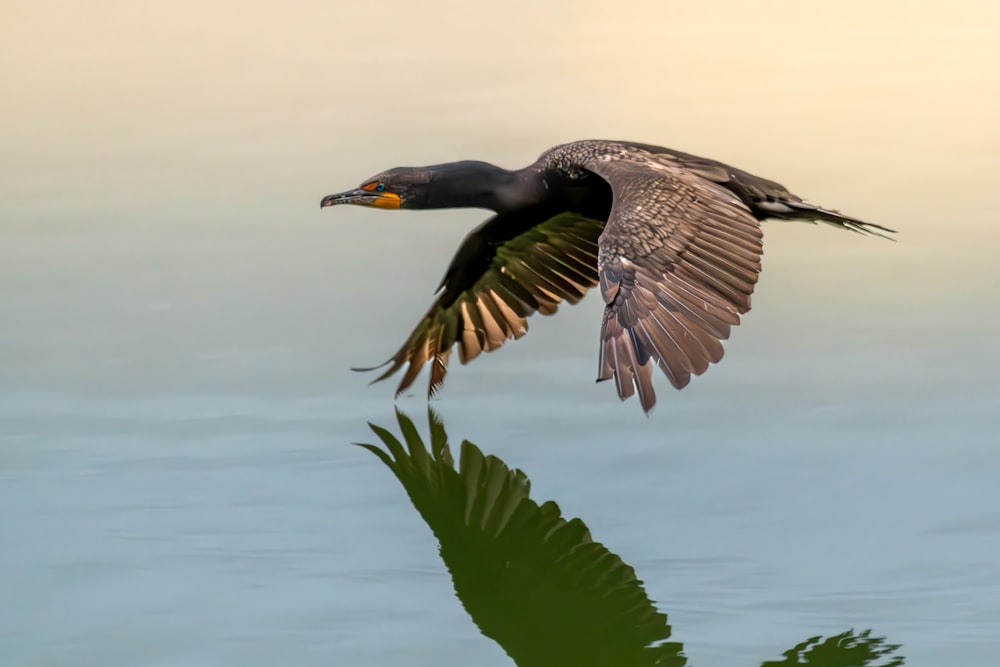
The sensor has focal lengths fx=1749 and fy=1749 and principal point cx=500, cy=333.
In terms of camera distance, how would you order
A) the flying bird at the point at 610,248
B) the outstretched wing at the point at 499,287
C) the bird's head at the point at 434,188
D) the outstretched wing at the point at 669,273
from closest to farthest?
the outstretched wing at the point at 669,273 < the flying bird at the point at 610,248 < the bird's head at the point at 434,188 < the outstretched wing at the point at 499,287

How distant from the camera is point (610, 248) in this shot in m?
7.30

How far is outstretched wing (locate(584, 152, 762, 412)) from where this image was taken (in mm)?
6730

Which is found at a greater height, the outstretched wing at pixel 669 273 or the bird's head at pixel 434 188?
the bird's head at pixel 434 188

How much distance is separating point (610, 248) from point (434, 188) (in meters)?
1.80

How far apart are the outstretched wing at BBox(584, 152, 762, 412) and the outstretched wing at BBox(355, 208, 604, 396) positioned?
3.69ft

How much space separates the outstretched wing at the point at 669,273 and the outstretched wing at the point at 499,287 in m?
1.12

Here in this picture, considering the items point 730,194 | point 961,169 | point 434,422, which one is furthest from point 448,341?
point 961,169

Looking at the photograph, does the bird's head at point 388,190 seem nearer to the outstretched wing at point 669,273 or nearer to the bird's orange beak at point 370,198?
the bird's orange beak at point 370,198

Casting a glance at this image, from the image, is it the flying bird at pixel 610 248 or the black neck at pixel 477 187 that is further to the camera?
the black neck at pixel 477 187

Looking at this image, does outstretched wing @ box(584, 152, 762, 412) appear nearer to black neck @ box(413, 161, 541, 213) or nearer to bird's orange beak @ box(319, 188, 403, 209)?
black neck @ box(413, 161, 541, 213)

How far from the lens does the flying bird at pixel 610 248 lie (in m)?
6.88

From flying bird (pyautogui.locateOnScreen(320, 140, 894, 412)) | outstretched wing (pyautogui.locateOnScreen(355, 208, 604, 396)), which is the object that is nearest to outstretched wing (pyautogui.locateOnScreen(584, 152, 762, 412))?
flying bird (pyautogui.locateOnScreen(320, 140, 894, 412))

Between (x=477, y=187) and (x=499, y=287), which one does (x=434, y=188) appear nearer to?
(x=477, y=187)

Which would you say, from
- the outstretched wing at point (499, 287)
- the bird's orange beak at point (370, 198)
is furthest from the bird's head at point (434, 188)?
the outstretched wing at point (499, 287)
